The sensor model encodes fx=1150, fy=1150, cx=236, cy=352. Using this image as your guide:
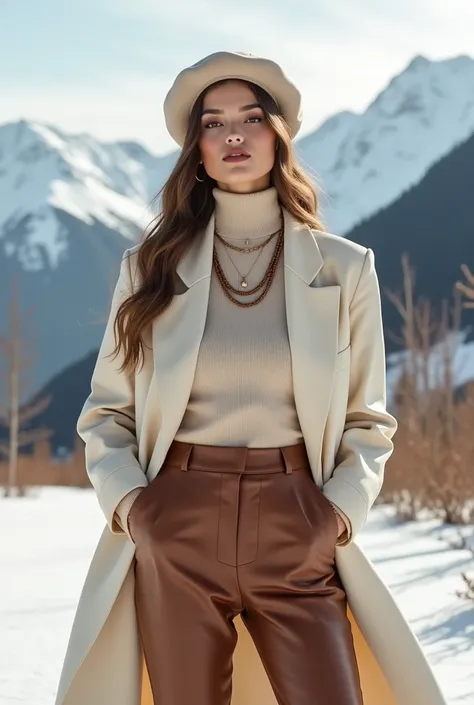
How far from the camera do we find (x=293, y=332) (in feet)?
7.45

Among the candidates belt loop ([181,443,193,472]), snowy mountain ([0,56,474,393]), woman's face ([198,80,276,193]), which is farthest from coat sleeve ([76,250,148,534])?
snowy mountain ([0,56,474,393])

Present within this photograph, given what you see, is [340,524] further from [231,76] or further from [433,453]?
[433,453]

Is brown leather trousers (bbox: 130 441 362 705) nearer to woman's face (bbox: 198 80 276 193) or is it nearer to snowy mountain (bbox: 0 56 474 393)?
woman's face (bbox: 198 80 276 193)

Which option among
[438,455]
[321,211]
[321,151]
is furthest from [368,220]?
[321,151]

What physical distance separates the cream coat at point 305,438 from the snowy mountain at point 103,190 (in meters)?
77.0

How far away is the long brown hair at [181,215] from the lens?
7.71ft

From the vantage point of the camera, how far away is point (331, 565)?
225 centimetres

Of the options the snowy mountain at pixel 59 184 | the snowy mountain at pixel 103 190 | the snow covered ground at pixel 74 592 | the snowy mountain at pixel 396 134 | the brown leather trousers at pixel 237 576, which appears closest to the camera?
the brown leather trousers at pixel 237 576

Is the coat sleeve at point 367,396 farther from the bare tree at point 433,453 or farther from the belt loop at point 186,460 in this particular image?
the bare tree at point 433,453

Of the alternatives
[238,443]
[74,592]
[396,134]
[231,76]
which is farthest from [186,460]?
[396,134]

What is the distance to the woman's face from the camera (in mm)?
2352

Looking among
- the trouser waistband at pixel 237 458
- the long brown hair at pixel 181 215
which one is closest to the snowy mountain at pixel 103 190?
the long brown hair at pixel 181 215

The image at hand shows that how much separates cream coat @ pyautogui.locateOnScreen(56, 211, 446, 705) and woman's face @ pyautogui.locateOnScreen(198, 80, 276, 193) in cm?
15

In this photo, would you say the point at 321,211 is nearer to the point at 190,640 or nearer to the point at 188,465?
the point at 188,465
